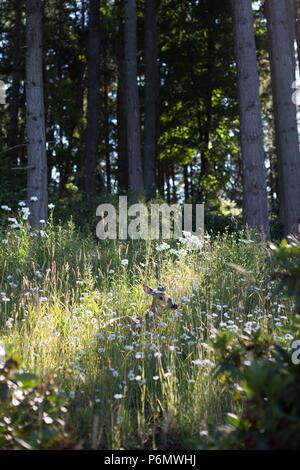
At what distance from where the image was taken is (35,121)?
409 inches

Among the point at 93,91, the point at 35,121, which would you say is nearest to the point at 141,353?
the point at 35,121

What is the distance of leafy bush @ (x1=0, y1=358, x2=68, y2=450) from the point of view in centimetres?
255

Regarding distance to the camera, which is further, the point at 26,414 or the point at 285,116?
the point at 285,116

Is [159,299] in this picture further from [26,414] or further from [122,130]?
[122,130]

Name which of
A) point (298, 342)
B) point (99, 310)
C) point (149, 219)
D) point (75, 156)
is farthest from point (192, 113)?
point (298, 342)

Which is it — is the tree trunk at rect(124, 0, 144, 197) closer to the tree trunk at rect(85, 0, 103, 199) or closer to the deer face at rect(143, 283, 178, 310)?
the tree trunk at rect(85, 0, 103, 199)

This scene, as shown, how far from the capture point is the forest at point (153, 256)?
A: 2.87m

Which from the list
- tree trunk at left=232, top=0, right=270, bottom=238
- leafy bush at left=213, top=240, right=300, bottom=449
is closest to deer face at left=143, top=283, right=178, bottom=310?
leafy bush at left=213, top=240, right=300, bottom=449

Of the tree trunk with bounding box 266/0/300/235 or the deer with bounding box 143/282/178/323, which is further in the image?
the tree trunk with bounding box 266/0/300/235

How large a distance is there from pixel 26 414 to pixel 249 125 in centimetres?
822

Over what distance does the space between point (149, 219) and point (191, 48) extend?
13.5 metres

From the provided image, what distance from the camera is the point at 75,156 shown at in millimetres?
26078

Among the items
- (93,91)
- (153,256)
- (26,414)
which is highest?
(93,91)

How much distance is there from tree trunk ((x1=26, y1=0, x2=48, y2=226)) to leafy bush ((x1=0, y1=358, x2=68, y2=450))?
24.9ft
